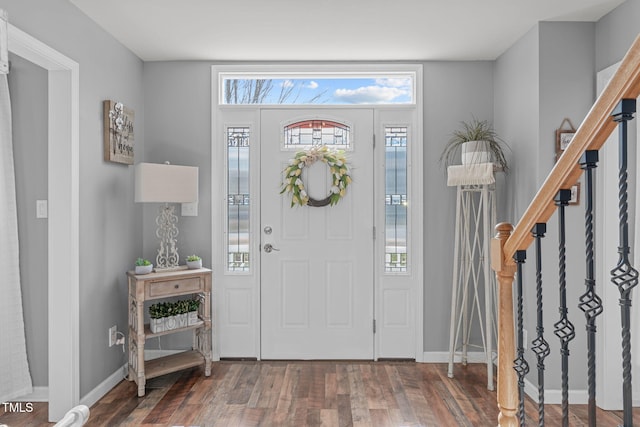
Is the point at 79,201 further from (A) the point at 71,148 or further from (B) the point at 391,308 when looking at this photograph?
(B) the point at 391,308

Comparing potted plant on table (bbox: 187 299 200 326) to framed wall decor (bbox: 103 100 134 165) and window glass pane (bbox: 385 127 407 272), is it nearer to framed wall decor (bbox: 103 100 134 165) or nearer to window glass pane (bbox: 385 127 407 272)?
framed wall decor (bbox: 103 100 134 165)

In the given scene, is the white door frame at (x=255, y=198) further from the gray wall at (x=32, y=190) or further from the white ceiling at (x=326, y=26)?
the gray wall at (x=32, y=190)

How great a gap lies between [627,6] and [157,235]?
3694 mm

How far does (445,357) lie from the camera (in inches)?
157

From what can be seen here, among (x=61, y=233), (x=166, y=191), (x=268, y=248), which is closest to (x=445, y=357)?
(x=268, y=248)

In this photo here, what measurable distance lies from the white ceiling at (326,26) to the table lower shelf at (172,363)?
2.43 meters

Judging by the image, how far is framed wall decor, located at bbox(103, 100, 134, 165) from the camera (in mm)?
3312

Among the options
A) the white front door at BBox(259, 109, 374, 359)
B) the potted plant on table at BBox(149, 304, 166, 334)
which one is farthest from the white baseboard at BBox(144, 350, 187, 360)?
the white front door at BBox(259, 109, 374, 359)

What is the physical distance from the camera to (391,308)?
13.2ft

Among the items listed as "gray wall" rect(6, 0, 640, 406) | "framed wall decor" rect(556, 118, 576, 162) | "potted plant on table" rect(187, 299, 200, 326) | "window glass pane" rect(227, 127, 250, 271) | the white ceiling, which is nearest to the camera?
the white ceiling

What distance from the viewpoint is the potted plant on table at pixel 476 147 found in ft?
11.4

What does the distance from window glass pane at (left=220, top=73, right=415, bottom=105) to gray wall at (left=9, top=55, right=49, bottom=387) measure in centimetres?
144

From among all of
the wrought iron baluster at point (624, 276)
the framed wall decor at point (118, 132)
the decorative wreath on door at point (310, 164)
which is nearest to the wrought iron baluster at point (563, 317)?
the wrought iron baluster at point (624, 276)

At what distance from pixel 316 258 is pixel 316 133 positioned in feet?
3.53
